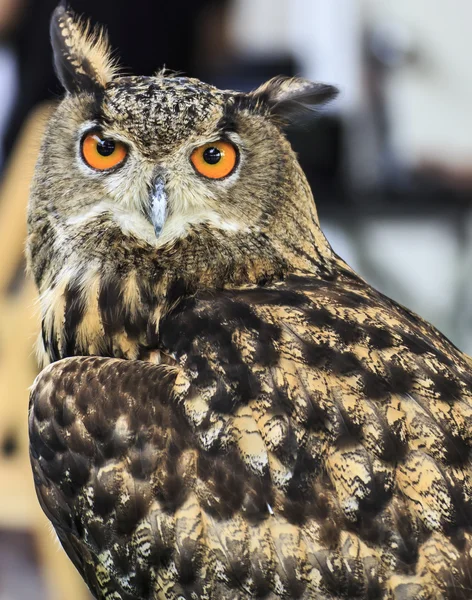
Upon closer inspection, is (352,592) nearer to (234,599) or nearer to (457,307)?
(234,599)

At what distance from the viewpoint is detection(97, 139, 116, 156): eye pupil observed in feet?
7.09

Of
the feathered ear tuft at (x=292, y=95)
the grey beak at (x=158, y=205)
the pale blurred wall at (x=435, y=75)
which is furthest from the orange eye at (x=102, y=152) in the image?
the pale blurred wall at (x=435, y=75)

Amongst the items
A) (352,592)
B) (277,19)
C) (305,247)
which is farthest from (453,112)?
(352,592)

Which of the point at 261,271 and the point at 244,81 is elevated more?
the point at 244,81

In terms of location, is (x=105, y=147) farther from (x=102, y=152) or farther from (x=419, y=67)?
(x=419, y=67)

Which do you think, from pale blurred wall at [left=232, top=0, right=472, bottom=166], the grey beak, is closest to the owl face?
the grey beak

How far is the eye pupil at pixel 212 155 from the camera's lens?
2.18 metres

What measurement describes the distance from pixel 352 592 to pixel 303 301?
1.94 feet

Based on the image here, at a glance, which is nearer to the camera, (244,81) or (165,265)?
(165,265)

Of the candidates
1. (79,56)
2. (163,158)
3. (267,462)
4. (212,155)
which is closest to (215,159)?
(212,155)

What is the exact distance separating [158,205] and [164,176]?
0.07 m

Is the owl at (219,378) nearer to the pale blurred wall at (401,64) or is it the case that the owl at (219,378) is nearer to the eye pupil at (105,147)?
the eye pupil at (105,147)

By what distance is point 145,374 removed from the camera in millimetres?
1970

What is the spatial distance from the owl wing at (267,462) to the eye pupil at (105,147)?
16.9 inches
